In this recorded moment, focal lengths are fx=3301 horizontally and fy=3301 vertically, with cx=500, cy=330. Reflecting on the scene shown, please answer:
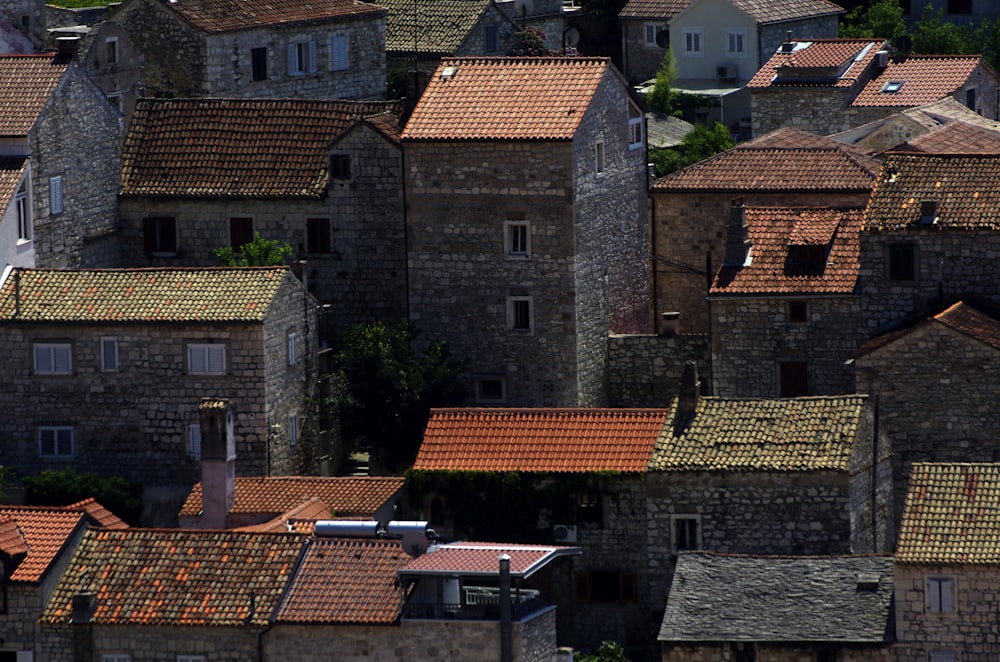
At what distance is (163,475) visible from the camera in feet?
267

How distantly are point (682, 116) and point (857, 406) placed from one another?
43.6m

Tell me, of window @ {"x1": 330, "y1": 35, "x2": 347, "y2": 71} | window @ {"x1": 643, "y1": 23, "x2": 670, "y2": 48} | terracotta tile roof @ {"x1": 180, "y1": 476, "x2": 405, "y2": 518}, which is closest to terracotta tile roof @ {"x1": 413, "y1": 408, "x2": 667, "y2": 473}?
terracotta tile roof @ {"x1": 180, "y1": 476, "x2": 405, "y2": 518}

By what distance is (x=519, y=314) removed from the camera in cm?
8650

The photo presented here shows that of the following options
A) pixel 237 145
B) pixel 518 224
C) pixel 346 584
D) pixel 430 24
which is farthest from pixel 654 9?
pixel 346 584

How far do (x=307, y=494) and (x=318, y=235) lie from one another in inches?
473

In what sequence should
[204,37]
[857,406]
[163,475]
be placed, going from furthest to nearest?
[204,37] → [163,475] → [857,406]

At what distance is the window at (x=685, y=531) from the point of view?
75375 mm

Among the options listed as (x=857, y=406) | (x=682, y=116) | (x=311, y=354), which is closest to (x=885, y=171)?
(x=857, y=406)

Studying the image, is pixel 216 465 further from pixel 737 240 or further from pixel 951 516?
pixel 951 516

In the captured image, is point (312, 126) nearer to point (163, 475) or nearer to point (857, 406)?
point (163, 475)

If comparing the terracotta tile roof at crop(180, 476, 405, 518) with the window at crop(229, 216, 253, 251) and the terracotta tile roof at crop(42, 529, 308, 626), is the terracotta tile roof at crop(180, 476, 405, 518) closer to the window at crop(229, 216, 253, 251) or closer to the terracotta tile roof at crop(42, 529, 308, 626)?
the terracotta tile roof at crop(42, 529, 308, 626)

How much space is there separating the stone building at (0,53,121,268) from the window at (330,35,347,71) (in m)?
17.7

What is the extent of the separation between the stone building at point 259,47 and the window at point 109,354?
1862cm

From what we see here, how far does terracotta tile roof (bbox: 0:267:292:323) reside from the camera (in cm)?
8075
